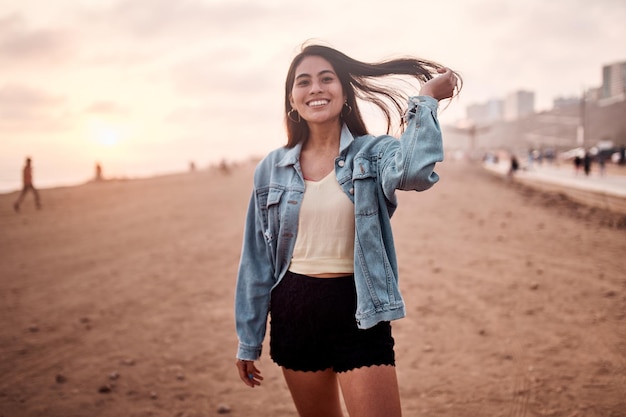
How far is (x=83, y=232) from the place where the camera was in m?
11.1

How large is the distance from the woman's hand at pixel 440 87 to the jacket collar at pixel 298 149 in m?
0.43

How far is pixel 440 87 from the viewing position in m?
1.73

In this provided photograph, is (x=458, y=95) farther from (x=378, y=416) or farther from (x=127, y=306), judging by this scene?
(x=127, y=306)

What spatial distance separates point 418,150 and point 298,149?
2.55ft

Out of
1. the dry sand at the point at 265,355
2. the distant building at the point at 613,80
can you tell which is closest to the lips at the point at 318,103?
the dry sand at the point at 265,355

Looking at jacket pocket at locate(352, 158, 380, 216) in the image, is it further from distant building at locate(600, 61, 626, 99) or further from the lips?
distant building at locate(600, 61, 626, 99)

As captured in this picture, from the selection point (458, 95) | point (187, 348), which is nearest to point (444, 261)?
point (187, 348)

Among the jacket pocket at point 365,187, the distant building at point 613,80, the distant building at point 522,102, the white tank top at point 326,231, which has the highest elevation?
the distant building at point 522,102

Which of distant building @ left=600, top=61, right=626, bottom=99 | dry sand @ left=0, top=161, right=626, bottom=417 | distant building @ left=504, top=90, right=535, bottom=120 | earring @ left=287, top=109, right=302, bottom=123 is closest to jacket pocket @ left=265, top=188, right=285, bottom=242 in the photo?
earring @ left=287, top=109, right=302, bottom=123

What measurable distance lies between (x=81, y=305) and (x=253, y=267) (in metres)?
4.74

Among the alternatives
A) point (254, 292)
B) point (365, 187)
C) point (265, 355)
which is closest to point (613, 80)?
point (265, 355)

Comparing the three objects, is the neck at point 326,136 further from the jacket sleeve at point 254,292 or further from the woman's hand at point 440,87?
the woman's hand at point 440,87

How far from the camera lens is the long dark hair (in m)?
2.07

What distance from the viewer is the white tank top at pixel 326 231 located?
1.88 metres
